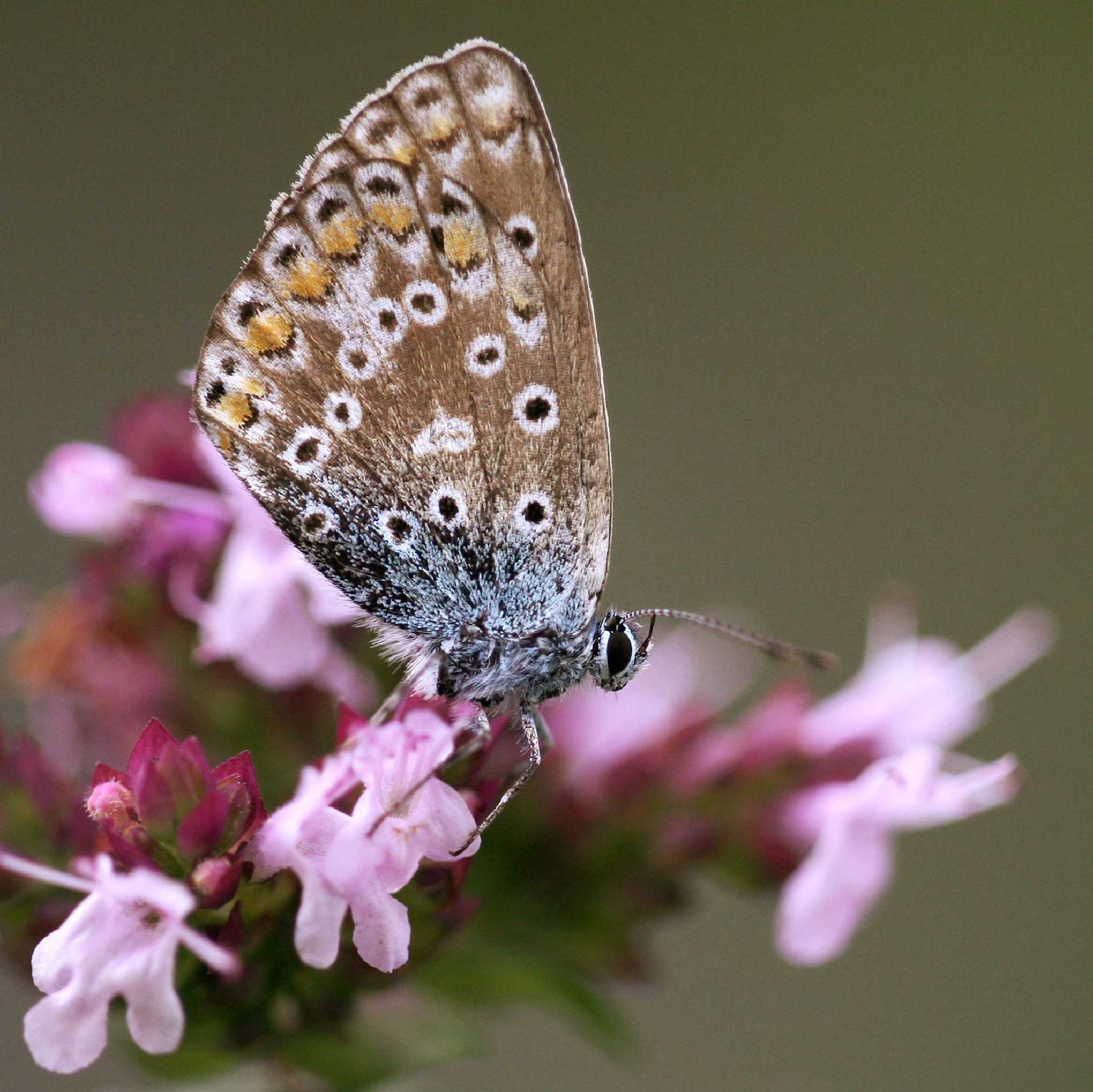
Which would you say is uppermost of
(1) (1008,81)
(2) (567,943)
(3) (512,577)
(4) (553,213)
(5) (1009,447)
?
(1) (1008,81)

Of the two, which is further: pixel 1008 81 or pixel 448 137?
pixel 1008 81

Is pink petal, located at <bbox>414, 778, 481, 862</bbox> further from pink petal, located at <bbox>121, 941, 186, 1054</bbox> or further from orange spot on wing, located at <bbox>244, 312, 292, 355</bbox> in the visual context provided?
orange spot on wing, located at <bbox>244, 312, 292, 355</bbox>

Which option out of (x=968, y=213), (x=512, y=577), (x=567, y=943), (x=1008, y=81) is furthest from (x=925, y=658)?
(x=1008, y=81)

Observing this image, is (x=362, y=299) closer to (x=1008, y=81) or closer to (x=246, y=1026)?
(x=246, y=1026)

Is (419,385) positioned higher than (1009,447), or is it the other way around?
(1009,447)

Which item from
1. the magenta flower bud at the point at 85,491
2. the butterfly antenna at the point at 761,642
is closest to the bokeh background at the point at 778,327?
the magenta flower bud at the point at 85,491

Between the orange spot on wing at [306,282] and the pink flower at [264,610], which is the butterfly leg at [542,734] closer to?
the pink flower at [264,610]
